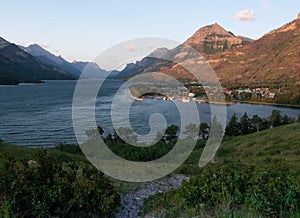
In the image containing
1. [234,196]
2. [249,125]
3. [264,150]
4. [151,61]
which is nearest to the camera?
[234,196]

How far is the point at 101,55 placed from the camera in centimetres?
843

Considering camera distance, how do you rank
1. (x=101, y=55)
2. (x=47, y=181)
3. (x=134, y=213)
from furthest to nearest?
(x=101, y=55), (x=134, y=213), (x=47, y=181)

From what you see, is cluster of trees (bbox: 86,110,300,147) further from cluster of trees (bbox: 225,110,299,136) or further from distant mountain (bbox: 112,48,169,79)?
distant mountain (bbox: 112,48,169,79)

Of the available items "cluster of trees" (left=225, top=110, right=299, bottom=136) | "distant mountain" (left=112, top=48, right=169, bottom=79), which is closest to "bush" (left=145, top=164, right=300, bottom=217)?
"distant mountain" (left=112, top=48, right=169, bottom=79)

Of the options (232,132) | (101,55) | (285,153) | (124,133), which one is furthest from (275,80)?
(101,55)

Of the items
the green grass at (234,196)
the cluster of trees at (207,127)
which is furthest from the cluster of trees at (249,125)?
the green grass at (234,196)

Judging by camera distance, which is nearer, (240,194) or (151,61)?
(240,194)

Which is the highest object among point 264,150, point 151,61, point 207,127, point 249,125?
point 151,61

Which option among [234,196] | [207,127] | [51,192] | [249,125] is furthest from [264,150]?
[249,125]

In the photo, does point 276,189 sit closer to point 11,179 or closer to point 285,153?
point 11,179

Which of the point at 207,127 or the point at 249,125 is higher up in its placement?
the point at 249,125

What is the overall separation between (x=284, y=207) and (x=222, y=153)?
1754 cm

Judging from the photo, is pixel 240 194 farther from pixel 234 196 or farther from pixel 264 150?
pixel 264 150

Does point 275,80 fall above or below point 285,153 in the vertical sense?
above
